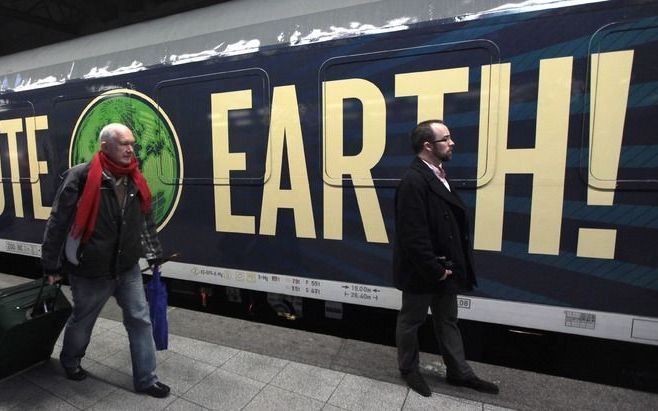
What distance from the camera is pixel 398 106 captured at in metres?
2.95

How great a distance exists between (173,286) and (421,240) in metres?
3.09

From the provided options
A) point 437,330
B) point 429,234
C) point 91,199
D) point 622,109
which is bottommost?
point 437,330

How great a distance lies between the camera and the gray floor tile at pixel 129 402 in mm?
2473

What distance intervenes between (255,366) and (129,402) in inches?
32.1

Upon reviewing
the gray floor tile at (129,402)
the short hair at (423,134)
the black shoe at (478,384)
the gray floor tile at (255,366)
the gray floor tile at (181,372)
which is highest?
the short hair at (423,134)

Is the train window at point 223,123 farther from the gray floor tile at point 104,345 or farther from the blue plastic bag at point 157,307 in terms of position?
the gray floor tile at point 104,345

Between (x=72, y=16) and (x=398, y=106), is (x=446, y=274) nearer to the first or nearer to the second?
(x=398, y=106)

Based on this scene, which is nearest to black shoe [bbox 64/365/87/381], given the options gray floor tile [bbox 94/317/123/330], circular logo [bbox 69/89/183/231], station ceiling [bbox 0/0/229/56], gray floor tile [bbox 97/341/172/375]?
gray floor tile [bbox 97/341/172/375]

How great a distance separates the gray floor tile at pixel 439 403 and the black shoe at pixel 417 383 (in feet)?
0.09

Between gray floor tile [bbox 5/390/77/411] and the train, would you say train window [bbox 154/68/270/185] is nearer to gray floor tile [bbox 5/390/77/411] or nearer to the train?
the train

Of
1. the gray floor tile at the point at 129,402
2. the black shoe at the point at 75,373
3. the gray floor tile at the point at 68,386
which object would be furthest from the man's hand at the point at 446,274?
the black shoe at the point at 75,373

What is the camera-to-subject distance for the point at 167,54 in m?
3.87

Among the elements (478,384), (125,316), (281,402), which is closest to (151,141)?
(125,316)

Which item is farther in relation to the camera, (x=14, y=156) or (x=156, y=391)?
(x=14, y=156)
